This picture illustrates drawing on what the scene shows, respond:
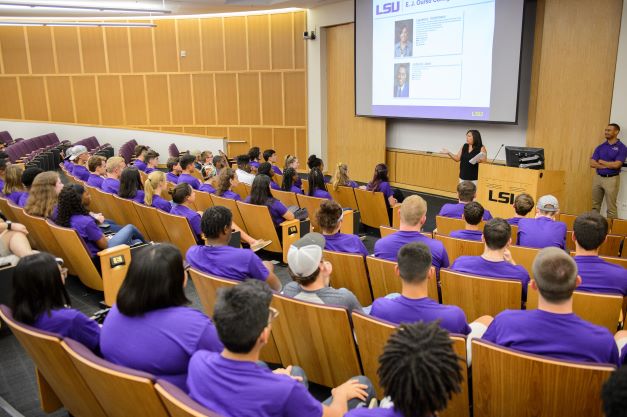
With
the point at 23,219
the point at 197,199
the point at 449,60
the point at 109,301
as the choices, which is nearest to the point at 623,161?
the point at 449,60

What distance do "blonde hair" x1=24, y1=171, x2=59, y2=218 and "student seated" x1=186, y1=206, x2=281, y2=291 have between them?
2026mm

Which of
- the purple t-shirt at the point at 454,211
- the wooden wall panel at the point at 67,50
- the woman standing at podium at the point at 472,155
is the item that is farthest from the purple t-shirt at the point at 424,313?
the wooden wall panel at the point at 67,50

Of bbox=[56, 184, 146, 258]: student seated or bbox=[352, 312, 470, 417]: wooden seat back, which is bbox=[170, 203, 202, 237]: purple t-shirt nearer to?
bbox=[56, 184, 146, 258]: student seated

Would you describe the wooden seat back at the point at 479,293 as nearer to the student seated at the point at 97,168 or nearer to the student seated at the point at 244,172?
the student seated at the point at 244,172

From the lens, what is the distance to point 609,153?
21.6 ft

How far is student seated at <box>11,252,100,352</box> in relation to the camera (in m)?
2.13

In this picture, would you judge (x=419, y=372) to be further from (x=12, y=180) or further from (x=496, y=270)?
(x=12, y=180)

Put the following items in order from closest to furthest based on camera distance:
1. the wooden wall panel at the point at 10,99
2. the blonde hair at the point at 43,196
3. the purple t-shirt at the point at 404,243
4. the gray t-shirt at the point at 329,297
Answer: the gray t-shirt at the point at 329,297 < the purple t-shirt at the point at 404,243 < the blonde hair at the point at 43,196 < the wooden wall panel at the point at 10,99

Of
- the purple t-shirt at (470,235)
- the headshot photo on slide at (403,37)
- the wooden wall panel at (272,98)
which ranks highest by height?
the headshot photo on slide at (403,37)

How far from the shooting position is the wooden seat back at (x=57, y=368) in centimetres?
198

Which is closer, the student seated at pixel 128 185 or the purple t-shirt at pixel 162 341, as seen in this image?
the purple t-shirt at pixel 162 341

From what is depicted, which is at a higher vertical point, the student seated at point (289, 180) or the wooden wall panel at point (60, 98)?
the wooden wall panel at point (60, 98)

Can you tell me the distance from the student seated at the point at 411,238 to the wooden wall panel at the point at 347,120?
23.3 feet

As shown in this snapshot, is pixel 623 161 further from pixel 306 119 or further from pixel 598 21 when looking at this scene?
pixel 306 119
